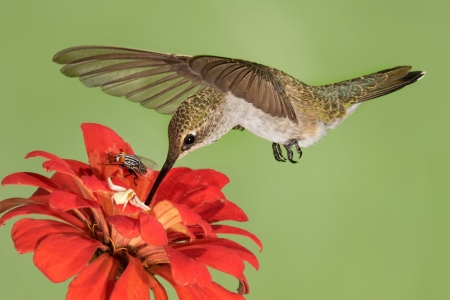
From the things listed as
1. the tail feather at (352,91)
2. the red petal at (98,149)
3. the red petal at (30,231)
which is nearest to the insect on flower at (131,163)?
the red petal at (98,149)

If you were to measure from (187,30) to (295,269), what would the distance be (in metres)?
0.52

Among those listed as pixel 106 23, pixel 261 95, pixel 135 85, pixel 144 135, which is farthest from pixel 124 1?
pixel 261 95

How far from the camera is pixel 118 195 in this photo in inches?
22.7

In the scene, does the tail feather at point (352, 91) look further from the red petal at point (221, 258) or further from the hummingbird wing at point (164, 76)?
the red petal at point (221, 258)

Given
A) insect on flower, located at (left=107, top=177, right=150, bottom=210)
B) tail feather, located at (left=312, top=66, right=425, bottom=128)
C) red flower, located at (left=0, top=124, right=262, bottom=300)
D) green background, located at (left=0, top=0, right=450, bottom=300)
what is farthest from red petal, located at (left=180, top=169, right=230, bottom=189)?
green background, located at (left=0, top=0, right=450, bottom=300)

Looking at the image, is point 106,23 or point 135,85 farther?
point 106,23

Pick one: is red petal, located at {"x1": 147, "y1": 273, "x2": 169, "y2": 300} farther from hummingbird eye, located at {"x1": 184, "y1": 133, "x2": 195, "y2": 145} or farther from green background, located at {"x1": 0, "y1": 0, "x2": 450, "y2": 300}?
→ green background, located at {"x1": 0, "y1": 0, "x2": 450, "y2": 300}

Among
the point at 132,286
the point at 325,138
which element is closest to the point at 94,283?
the point at 132,286

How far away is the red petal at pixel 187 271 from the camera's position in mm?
507

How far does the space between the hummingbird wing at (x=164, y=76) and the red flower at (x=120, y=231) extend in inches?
3.5

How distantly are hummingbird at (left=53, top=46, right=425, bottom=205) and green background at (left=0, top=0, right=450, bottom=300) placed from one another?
0.55ft

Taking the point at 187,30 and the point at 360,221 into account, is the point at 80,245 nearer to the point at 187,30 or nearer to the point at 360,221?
the point at 187,30

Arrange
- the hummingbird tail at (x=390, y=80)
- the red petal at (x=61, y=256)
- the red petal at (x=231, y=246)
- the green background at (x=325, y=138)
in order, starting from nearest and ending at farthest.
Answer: the red petal at (x=61, y=256) → the red petal at (x=231, y=246) → the hummingbird tail at (x=390, y=80) → the green background at (x=325, y=138)

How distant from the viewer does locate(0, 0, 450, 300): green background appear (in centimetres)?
110
